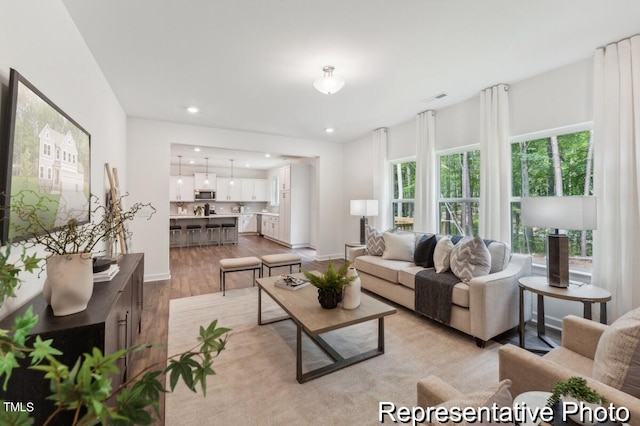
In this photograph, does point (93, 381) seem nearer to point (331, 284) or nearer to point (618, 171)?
point (331, 284)

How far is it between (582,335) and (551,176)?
7.43 ft

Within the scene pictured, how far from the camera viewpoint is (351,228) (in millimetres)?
6465

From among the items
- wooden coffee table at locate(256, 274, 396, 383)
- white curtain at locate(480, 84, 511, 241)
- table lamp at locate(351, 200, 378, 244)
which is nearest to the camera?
wooden coffee table at locate(256, 274, 396, 383)

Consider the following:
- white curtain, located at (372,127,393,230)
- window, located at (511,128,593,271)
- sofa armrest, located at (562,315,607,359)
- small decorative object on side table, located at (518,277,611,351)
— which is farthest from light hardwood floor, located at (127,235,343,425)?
window, located at (511,128,593,271)

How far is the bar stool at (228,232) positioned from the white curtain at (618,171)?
803 centimetres

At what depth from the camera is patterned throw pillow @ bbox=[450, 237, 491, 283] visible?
282 centimetres

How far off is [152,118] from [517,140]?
17.5 ft

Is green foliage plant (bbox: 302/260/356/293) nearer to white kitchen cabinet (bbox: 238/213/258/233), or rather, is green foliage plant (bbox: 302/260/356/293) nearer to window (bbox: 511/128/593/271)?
window (bbox: 511/128/593/271)

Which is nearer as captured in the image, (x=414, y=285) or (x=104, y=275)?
(x=104, y=275)

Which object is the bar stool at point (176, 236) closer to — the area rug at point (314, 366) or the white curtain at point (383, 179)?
the area rug at point (314, 366)

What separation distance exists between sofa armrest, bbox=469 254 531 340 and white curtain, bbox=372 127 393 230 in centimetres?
274

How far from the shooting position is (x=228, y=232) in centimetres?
873

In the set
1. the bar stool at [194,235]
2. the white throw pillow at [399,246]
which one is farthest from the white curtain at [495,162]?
the bar stool at [194,235]

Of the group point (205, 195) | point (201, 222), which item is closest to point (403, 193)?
point (201, 222)
